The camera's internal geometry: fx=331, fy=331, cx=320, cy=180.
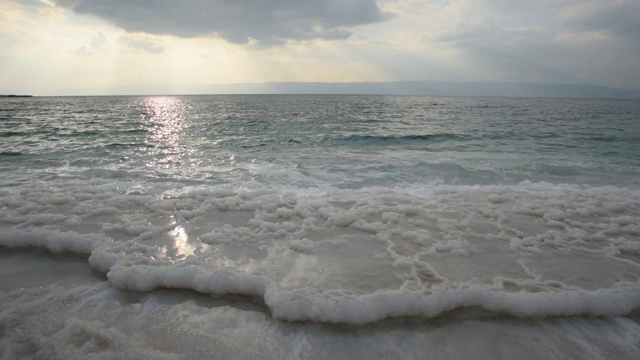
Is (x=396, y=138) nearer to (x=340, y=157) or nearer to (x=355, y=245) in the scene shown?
(x=340, y=157)

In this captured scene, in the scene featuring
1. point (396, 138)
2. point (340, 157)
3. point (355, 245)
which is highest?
point (396, 138)

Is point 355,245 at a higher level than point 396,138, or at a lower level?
lower

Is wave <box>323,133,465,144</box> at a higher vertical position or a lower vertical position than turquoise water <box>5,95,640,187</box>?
higher

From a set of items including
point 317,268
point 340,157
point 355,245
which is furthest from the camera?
point 340,157

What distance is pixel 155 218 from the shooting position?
640cm

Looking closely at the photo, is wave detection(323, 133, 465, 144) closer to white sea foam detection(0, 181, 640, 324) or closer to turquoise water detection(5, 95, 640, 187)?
turquoise water detection(5, 95, 640, 187)

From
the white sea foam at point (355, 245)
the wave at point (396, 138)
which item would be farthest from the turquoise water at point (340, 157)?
the white sea foam at point (355, 245)

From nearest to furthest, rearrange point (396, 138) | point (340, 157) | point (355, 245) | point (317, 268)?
point (317, 268) → point (355, 245) → point (340, 157) → point (396, 138)

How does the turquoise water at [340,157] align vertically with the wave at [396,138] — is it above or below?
below

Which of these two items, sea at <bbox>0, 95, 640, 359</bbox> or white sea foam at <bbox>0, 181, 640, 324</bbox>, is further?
white sea foam at <bbox>0, 181, 640, 324</bbox>

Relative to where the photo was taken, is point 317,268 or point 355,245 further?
point 355,245

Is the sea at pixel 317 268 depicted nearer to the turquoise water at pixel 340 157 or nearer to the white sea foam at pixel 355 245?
the white sea foam at pixel 355 245

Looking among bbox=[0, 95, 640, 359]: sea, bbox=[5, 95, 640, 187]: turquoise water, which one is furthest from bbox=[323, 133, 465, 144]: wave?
bbox=[0, 95, 640, 359]: sea

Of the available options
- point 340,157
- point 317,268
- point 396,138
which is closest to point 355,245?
point 317,268
